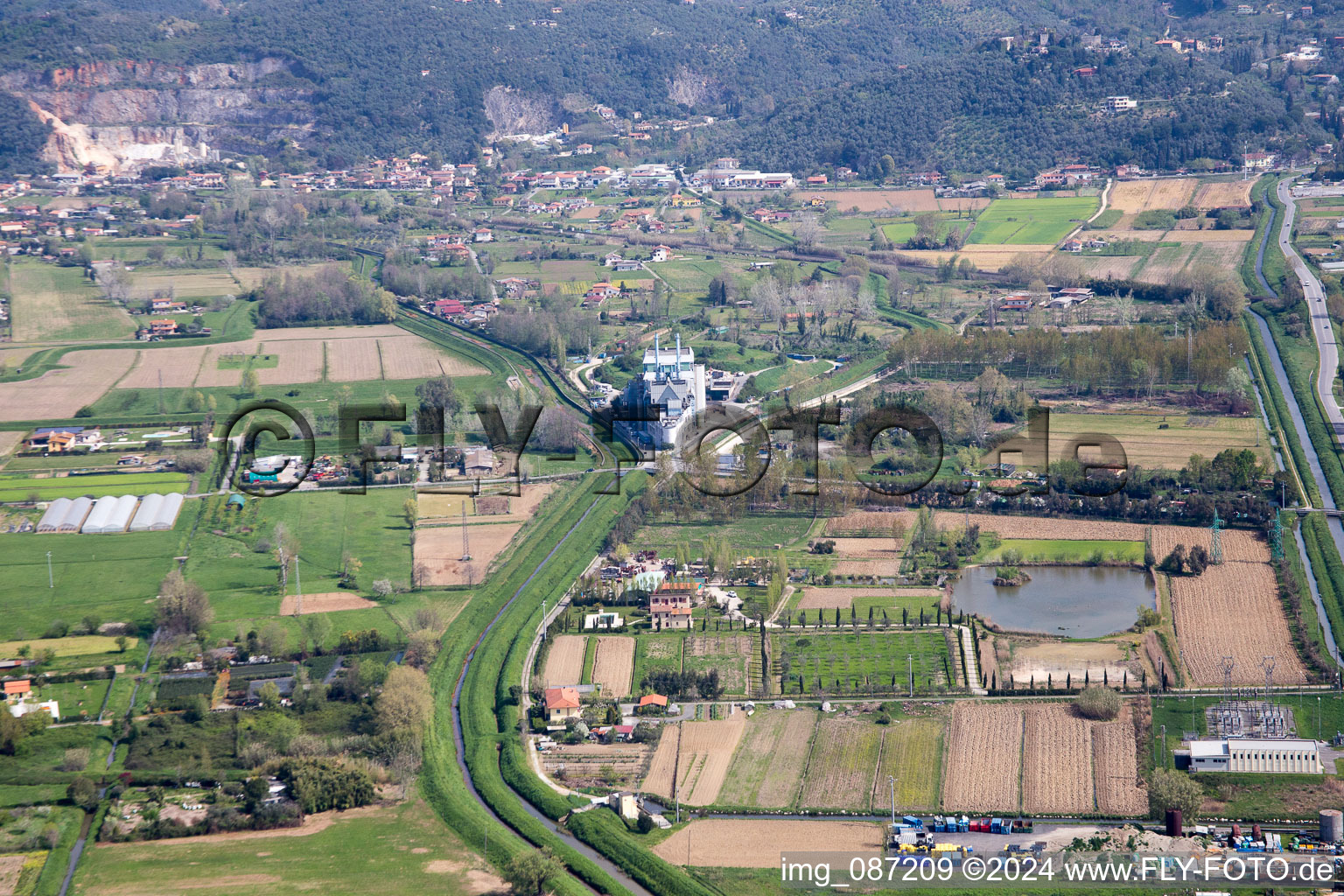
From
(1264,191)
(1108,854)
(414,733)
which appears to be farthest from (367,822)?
(1264,191)

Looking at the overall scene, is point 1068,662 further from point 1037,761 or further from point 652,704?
point 652,704

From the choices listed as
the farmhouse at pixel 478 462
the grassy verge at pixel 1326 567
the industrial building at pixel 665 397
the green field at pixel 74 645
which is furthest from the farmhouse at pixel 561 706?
the grassy verge at pixel 1326 567

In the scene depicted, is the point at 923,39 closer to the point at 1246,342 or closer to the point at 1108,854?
the point at 1246,342

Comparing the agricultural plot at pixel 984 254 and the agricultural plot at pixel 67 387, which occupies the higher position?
the agricultural plot at pixel 984 254

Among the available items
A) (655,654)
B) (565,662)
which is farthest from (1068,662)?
(565,662)

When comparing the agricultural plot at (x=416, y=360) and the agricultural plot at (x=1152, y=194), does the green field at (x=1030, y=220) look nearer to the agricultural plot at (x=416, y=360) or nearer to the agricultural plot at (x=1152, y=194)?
the agricultural plot at (x=1152, y=194)

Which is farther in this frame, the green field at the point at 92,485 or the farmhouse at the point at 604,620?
the green field at the point at 92,485
